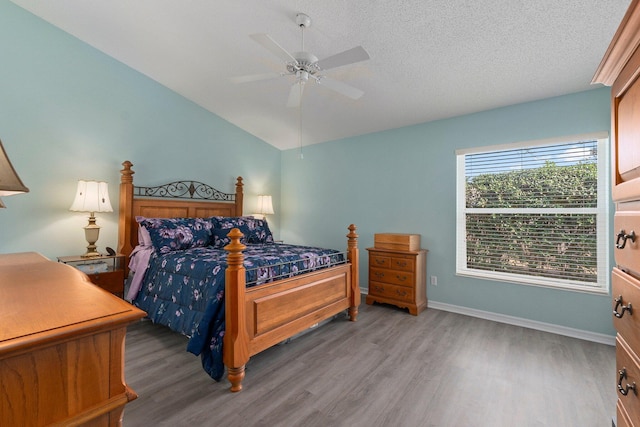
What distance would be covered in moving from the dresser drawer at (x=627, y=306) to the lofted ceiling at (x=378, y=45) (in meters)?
1.94

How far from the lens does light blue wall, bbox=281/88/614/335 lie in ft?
9.45

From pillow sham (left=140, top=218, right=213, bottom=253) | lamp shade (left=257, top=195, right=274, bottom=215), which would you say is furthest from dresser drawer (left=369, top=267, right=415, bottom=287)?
pillow sham (left=140, top=218, right=213, bottom=253)

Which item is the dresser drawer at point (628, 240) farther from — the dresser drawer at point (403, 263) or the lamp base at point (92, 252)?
the lamp base at point (92, 252)

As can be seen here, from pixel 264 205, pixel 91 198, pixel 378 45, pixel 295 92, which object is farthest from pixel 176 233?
pixel 378 45

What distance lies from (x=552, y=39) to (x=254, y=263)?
9.44 ft

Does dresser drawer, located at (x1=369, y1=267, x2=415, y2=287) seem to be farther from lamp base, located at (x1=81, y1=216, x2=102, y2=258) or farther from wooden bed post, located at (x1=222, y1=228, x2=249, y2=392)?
lamp base, located at (x1=81, y1=216, x2=102, y2=258)

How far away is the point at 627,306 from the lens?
2.88 feet

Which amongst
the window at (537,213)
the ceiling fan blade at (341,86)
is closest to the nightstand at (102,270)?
the ceiling fan blade at (341,86)

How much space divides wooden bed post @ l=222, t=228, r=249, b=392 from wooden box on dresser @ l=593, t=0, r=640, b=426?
1.84 metres

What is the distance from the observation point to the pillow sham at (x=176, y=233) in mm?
3072

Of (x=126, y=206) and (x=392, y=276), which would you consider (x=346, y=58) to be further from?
(x=126, y=206)

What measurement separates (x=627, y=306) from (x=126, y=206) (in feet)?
13.4

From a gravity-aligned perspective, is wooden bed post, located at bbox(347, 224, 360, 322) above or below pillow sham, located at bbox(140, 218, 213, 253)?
below

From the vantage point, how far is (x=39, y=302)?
0.82 meters
